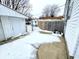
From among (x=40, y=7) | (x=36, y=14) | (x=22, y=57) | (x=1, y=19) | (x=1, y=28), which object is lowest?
(x=22, y=57)

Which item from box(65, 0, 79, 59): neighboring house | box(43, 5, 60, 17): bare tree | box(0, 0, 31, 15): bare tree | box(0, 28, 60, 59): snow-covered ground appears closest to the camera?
box(65, 0, 79, 59): neighboring house

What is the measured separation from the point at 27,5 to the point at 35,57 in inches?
887

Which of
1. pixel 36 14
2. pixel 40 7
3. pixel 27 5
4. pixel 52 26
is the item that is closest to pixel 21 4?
pixel 27 5

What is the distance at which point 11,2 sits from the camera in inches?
857

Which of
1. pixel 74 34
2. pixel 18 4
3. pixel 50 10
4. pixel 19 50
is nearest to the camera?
pixel 74 34

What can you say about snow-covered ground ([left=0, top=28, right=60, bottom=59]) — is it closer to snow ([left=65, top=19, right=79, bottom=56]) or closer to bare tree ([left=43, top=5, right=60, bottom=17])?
snow ([left=65, top=19, right=79, bottom=56])

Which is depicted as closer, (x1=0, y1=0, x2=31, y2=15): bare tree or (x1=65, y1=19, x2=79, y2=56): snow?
(x1=65, y1=19, x2=79, y2=56): snow

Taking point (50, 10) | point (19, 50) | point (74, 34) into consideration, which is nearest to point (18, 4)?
point (50, 10)

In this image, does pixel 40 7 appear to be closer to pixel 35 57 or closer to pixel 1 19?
pixel 1 19

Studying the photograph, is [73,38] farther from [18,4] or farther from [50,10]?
[50,10]

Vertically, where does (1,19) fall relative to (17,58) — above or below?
above

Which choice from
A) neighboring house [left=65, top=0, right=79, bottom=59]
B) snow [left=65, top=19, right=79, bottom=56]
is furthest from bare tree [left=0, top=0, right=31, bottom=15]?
snow [left=65, top=19, right=79, bottom=56]

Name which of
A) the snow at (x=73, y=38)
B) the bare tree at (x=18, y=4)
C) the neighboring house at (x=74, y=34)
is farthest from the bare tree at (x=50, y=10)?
the snow at (x=73, y=38)

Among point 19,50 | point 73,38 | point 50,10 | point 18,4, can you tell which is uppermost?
point 50,10
